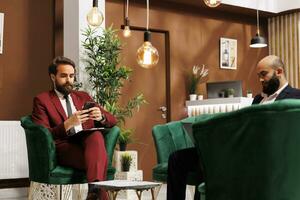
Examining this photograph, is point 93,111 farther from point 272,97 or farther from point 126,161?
point 126,161

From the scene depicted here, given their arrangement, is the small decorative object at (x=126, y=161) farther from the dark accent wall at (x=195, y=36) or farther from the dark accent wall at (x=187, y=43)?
the dark accent wall at (x=195, y=36)

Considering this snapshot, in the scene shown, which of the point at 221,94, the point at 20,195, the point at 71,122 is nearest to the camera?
the point at 71,122

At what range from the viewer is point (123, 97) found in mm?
6836

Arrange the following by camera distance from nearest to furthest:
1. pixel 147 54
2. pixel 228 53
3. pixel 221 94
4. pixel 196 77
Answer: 1. pixel 147 54
2. pixel 221 94
3. pixel 196 77
4. pixel 228 53

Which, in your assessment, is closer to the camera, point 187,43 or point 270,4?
point 187,43

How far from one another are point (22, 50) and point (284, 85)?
3518 millimetres

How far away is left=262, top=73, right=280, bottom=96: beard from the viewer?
3.80m

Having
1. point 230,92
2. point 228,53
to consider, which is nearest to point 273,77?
point 230,92

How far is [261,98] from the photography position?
407 centimetres

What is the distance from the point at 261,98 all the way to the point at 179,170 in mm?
1471

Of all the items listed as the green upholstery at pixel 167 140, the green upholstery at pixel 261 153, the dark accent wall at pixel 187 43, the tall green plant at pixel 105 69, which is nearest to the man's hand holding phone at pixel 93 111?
the green upholstery at pixel 167 140

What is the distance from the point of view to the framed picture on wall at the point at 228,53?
8086 mm

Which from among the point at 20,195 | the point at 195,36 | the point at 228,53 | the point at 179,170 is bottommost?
the point at 20,195

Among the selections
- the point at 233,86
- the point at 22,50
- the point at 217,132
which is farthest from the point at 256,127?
the point at 233,86
